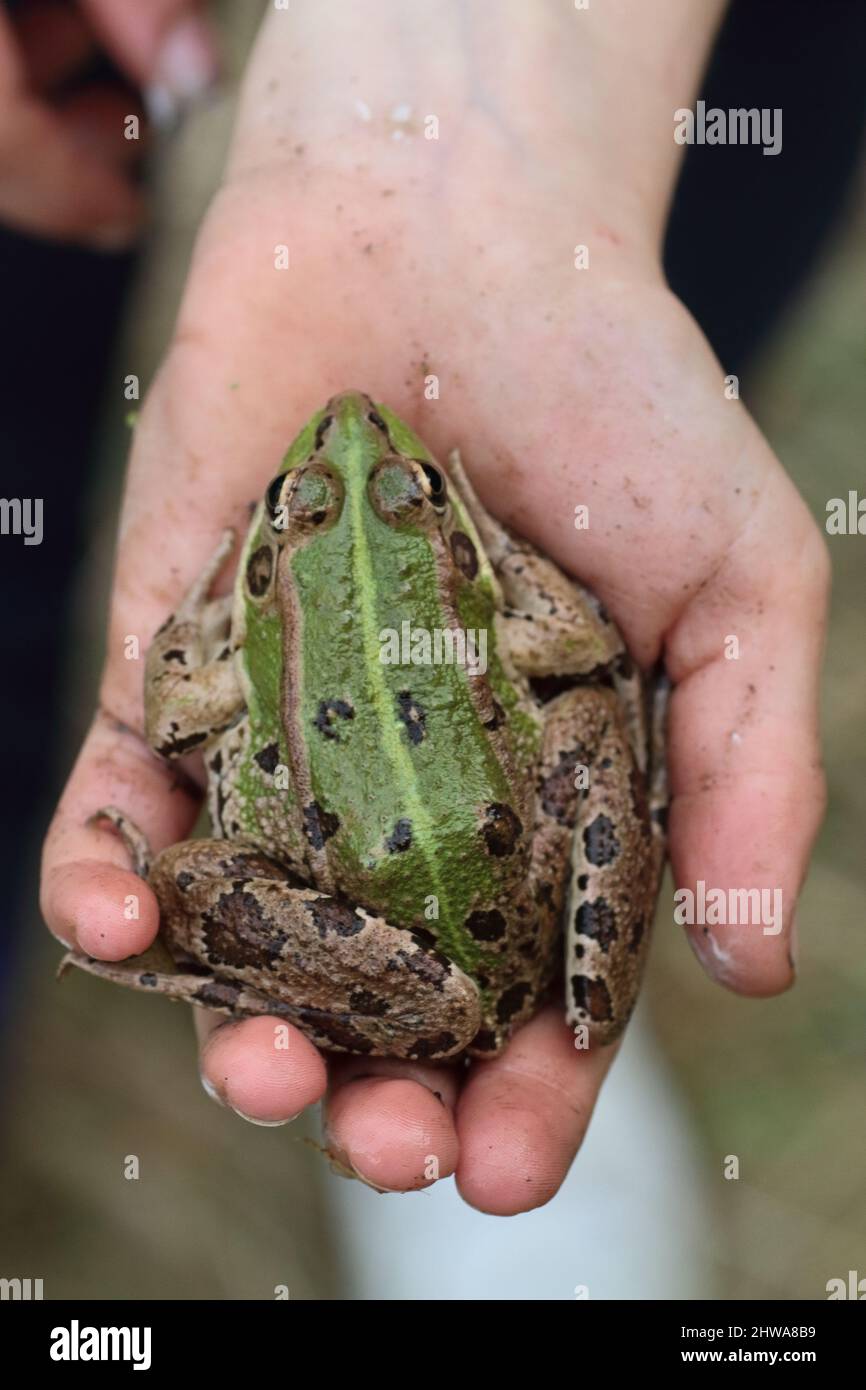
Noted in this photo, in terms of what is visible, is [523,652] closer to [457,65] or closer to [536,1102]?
[536,1102]

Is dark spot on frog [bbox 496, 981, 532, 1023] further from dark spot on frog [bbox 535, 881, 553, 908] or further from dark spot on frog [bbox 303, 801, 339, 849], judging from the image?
dark spot on frog [bbox 303, 801, 339, 849]

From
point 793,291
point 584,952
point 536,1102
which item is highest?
point 793,291

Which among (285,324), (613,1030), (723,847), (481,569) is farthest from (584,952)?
(285,324)

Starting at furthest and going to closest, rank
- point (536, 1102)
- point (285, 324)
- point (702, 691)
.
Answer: point (285, 324), point (702, 691), point (536, 1102)

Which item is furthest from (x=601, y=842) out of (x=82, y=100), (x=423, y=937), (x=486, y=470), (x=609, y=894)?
(x=82, y=100)

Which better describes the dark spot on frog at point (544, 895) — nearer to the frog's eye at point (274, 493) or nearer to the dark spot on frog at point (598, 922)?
the dark spot on frog at point (598, 922)


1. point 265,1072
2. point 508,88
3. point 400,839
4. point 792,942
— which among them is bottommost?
point 265,1072

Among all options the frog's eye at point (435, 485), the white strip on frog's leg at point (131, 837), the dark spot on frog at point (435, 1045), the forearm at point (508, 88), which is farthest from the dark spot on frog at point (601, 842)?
the forearm at point (508, 88)

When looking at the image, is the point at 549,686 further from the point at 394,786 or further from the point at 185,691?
the point at 185,691
